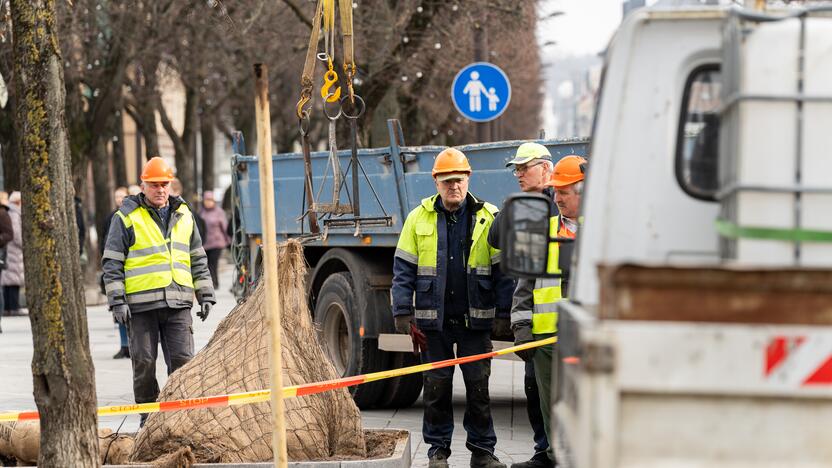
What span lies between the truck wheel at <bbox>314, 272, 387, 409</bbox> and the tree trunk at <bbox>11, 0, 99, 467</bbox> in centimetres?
431

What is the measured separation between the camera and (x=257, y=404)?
7.76 meters

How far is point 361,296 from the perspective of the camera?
11.1 m

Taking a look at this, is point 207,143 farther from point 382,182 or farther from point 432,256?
point 432,256

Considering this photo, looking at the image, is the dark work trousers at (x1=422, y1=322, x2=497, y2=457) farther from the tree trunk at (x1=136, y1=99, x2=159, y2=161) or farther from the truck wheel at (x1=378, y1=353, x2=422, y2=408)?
the tree trunk at (x1=136, y1=99, x2=159, y2=161)

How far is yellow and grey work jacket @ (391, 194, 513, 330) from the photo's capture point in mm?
8383

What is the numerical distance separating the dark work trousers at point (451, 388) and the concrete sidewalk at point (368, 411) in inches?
12.0

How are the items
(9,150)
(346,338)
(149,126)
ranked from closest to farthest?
1. (346,338)
2. (9,150)
3. (149,126)

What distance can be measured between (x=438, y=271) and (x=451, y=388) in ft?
2.30

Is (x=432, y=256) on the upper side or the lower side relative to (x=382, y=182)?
lower

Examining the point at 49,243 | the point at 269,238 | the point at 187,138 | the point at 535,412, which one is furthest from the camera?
the point at 187,138

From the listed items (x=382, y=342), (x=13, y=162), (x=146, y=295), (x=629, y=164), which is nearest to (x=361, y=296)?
(x=382, y=342)

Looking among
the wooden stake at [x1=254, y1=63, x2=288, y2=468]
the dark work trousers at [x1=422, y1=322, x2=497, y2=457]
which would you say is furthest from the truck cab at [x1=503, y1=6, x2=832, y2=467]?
the dark work trousers at [x1=422, y1=322, x2=497, y2=457]

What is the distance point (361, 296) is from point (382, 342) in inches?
15.9

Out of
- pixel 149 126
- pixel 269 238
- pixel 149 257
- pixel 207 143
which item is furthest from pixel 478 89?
pixel 207 143
